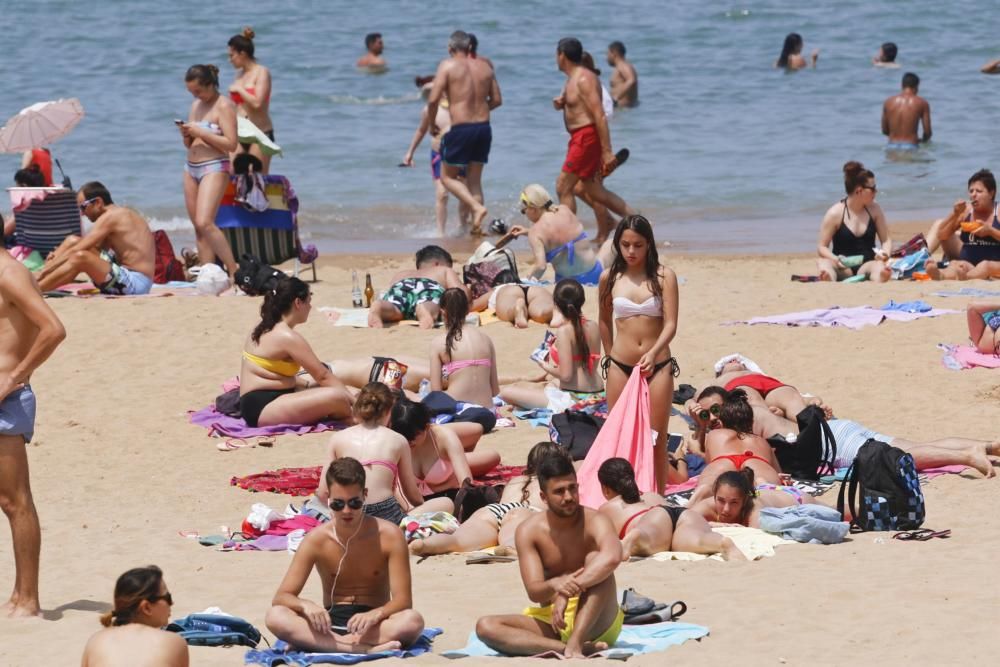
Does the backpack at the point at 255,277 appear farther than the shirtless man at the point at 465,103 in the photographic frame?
No

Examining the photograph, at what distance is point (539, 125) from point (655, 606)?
1635cm

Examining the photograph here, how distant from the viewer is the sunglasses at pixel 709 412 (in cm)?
809

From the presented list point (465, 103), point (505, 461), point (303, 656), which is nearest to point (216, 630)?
point (303, 656)

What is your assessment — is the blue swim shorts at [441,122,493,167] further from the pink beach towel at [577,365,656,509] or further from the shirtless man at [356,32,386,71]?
the shirtless man at [356,32,386,71]

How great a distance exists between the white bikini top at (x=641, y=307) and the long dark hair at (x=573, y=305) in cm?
148

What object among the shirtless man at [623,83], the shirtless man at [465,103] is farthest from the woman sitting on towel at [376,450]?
the shirtless man at [623,83]

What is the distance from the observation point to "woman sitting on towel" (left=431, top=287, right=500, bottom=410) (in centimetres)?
903

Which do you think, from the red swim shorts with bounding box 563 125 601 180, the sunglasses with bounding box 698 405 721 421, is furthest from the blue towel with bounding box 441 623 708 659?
the red swim shorts with bounding box 563 125 601 180

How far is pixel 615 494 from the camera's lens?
688cm

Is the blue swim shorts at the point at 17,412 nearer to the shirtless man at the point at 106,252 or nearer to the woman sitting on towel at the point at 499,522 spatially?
the woman sitting on towel at the point at 499,522

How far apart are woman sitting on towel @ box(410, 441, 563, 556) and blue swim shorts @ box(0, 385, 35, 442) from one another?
183 centimetres

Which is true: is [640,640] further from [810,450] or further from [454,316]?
[454,316]

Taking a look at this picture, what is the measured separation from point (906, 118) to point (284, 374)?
12.5m

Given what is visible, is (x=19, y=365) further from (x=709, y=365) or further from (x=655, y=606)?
(x=709, y=365)
